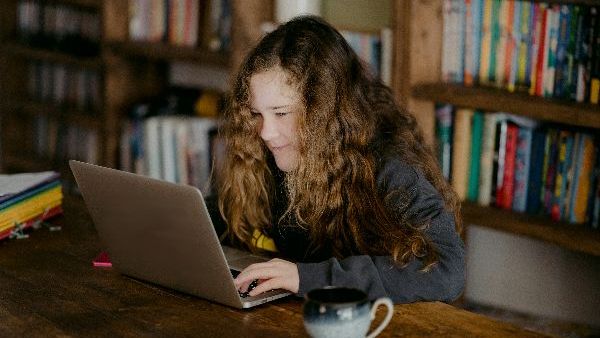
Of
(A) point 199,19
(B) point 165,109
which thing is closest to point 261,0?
(A) point 199,19

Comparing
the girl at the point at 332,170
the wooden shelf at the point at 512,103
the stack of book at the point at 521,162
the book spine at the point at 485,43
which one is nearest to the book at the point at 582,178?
the stack of book at the point at 521,162

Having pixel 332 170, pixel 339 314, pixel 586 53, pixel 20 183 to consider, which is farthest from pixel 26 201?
pixel 586 53

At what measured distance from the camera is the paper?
198 cm

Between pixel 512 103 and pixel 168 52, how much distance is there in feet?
4.40

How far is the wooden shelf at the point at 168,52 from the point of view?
318 centimetres

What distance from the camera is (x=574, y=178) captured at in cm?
254

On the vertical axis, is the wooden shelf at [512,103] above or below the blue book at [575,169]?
above

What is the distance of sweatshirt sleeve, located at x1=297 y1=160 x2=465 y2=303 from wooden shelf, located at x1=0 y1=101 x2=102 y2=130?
2.19 metres

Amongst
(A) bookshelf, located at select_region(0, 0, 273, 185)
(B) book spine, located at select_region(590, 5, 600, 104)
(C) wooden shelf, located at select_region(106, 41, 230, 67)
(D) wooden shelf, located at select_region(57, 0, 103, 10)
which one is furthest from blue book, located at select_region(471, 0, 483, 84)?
(D) wooden shelf, located at select_region(57, 0, 103, 10)

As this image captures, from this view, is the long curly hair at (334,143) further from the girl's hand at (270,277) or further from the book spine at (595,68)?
the book spine at (595,68)

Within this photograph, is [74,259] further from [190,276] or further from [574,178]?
[574,178]

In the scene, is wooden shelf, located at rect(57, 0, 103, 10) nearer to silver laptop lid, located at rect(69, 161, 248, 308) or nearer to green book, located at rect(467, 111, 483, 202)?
green book, located at rect(467, 111, 483, 202)

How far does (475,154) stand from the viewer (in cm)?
273

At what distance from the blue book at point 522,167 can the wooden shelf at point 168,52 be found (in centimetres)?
103
